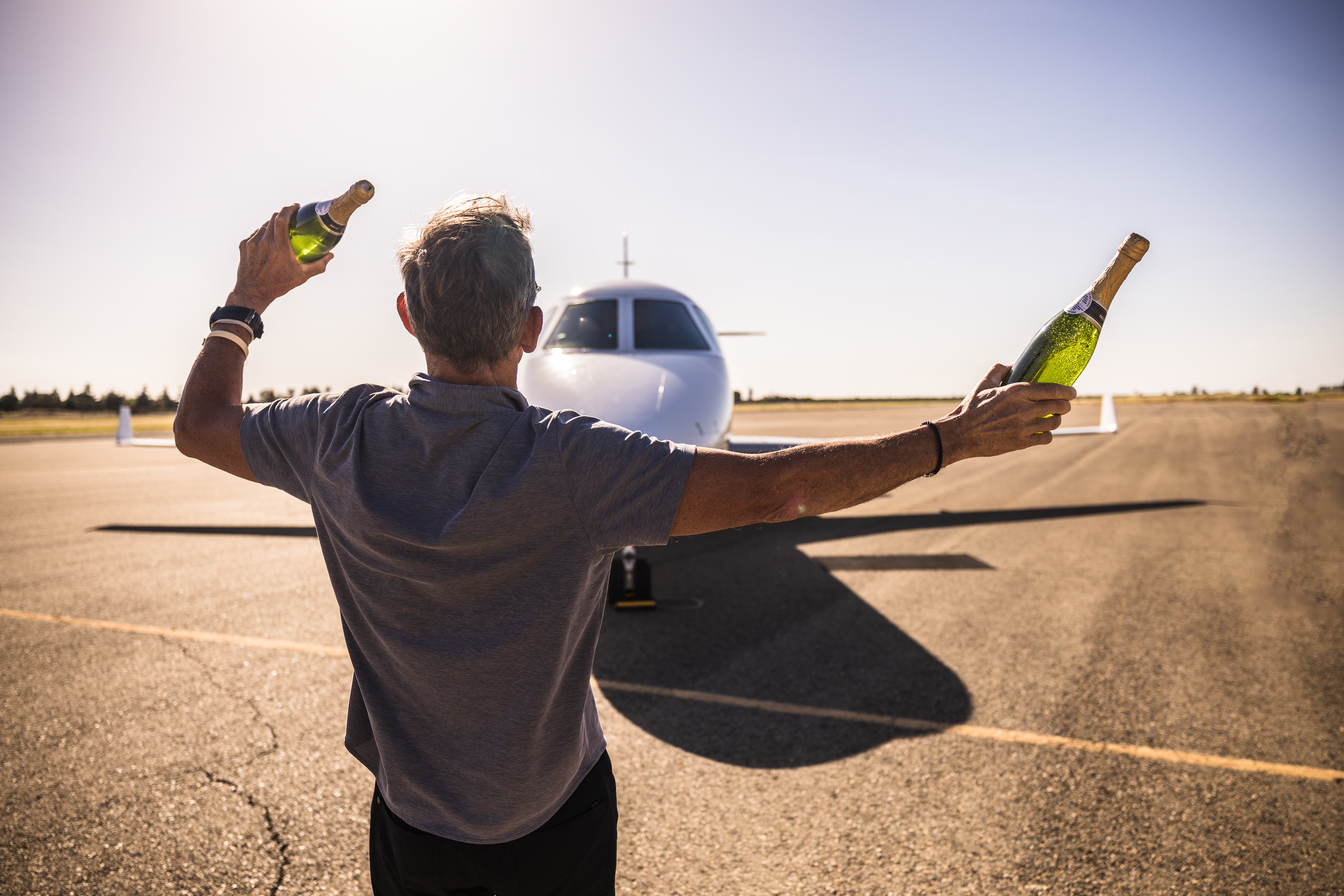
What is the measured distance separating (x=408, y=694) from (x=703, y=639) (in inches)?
165

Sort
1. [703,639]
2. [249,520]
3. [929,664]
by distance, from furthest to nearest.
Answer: [249,520] < [703,639] < [929,664]

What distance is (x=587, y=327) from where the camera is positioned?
718 cm

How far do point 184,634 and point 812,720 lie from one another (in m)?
4.98

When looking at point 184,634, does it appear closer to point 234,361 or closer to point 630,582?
point 630,582

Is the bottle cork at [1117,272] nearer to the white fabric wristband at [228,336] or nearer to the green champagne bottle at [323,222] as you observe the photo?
the green champagne bottle at [323,222]

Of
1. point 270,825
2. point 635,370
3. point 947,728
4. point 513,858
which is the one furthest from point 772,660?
point 513,858

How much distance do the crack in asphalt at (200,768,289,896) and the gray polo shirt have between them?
1736mm

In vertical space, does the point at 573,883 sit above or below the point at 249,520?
above

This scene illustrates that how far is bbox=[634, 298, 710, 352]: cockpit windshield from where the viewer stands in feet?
23.1

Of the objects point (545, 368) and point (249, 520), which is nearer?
point (545, 368)

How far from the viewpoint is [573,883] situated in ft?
4.82

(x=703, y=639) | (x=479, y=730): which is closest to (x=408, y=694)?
(x=479, y=730)

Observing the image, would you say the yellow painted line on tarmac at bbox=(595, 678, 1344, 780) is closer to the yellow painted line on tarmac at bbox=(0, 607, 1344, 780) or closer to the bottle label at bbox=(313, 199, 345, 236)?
the yellow painted line on tarmac at bbox=(0, 607, 1344, 780)

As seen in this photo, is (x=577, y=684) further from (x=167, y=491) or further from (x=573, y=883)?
(x=167, y=491)
